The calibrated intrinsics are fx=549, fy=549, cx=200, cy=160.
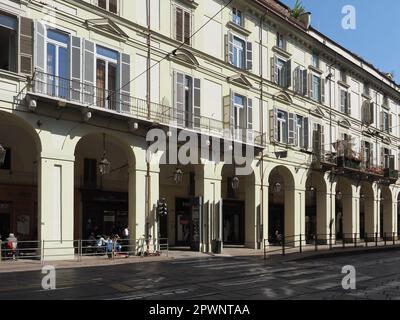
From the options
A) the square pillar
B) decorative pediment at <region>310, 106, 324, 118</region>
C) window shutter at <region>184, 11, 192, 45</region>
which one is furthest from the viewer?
A: decorative pediment at <region>310, 106, 324, 118</region>

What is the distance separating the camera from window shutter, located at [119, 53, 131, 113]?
2306 centimetres

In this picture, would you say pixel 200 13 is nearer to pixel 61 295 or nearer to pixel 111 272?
pixel 111 272

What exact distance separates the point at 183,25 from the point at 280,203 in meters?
17.1

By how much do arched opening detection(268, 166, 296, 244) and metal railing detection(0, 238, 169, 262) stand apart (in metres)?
11.4

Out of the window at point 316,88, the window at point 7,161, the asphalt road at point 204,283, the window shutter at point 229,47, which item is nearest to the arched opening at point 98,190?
the window at point 7,161

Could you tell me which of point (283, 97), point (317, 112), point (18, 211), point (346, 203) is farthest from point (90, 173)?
point (346, 203)

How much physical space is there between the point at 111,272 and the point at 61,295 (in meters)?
5.32

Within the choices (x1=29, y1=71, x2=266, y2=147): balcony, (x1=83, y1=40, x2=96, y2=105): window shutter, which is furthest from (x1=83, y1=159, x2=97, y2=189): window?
(x1=83, y1=40, x2=96, y2=105): window shutter

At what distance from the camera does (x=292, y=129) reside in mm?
34281

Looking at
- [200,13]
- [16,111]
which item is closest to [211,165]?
[200,13]

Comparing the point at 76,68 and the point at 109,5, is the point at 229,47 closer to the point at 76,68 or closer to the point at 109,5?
the point at 109,5

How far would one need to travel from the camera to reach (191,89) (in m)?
26.9

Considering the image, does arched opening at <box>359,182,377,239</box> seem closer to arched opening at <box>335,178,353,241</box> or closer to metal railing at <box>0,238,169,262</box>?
arched opening at <box>335,178,353,241</box>

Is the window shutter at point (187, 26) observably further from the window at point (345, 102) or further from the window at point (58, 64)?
the window at point (345, 102)
